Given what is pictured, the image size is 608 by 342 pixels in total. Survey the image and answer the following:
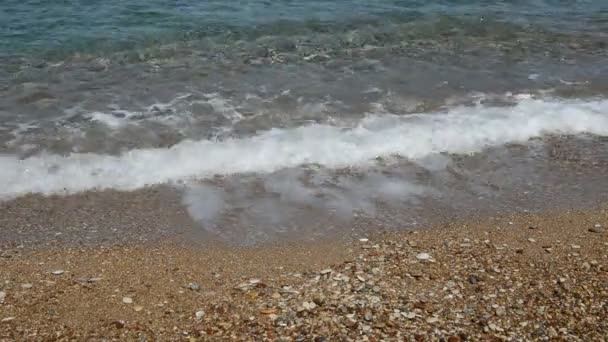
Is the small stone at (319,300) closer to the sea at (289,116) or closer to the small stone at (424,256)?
the small stone at (424,256)

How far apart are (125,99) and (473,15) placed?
9935 mm

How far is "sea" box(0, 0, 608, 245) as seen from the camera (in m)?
8.38

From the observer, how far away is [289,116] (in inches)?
436

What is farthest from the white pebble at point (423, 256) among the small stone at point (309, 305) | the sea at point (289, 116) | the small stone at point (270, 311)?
the small stone at point (270, 311)

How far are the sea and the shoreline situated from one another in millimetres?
523

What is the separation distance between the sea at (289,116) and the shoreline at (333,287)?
523 millimetres

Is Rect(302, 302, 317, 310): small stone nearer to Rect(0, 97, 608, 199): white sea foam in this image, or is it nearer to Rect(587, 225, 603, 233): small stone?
Rect(0, 97, 608, 199): white sea foam

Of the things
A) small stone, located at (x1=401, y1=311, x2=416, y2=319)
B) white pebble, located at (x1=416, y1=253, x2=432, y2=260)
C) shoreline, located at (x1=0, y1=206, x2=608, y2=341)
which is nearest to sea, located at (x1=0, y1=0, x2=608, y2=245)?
A: shoreline, located at (x1=0, y1=206, x2=608, y2=341)

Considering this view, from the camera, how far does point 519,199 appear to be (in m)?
8.59

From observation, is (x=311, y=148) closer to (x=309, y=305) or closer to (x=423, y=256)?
(x=423, y=256)

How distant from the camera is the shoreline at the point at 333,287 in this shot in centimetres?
579

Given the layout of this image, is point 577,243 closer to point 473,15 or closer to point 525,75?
point 525,75

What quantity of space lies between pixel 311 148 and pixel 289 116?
1.41 m

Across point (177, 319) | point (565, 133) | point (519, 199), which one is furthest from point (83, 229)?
point (565, 133)
